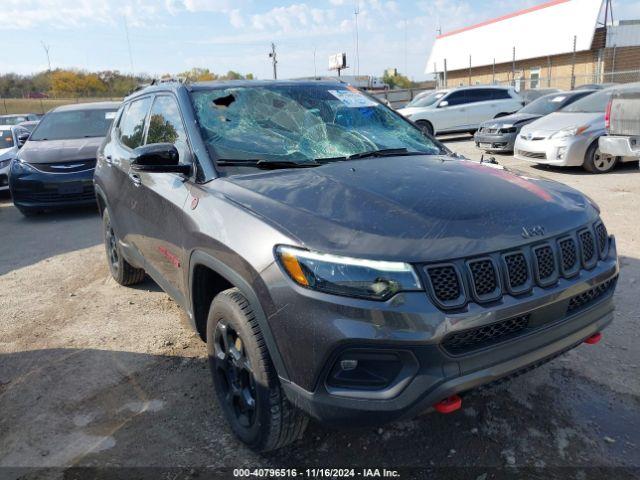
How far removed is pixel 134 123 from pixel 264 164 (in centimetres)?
184

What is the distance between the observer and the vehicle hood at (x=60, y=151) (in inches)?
317

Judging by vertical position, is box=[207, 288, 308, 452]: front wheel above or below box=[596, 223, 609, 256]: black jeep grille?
below

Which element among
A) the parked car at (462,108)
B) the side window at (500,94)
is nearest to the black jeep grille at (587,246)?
the parked car at (462,108)

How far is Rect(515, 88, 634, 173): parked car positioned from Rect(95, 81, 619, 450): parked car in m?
Answer: 6.88

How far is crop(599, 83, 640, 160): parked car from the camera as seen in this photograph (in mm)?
6918

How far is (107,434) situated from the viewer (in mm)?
2734

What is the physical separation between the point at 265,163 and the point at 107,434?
167cm

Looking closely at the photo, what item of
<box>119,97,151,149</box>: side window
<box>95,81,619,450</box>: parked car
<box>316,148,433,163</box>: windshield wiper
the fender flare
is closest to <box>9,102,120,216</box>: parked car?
<box>119,97,151,149</box>: side window

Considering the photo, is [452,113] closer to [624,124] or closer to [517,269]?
[624,124]

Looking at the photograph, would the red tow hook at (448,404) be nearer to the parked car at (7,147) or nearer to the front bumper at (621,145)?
the front bumper at (621,145)

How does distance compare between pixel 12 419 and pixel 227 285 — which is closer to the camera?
pixel 227 285

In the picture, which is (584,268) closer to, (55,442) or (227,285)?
(227,285)

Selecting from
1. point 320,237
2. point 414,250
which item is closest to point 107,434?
Answer: point 320,237

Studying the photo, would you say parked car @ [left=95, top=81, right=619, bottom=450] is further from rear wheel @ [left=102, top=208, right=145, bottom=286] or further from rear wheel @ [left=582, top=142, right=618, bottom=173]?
rear wheel @ [left=582, top=142, right=618, bottom=173]
